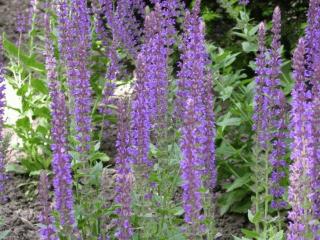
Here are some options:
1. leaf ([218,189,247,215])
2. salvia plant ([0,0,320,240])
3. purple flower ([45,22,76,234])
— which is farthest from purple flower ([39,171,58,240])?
leaf ([218,189,247,215])

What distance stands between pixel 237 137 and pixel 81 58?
81.2 inches

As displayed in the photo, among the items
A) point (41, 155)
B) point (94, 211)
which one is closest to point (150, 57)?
point (94, 211)

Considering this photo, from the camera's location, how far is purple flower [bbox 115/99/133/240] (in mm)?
3713

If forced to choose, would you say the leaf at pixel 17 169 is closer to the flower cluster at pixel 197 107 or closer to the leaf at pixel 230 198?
the leaf at pixel 230 198

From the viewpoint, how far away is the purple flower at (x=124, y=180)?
371 centimetres

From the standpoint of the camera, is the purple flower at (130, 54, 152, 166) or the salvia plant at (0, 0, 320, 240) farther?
the purple flower at (130, 54, 152, 166)

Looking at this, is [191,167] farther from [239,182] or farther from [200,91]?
[239,182]

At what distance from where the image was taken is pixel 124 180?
369cm

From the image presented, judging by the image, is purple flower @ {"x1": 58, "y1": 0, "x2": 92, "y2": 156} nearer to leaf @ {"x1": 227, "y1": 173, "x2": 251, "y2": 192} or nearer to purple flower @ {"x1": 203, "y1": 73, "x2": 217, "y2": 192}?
purple flower @ {"x1": 203, "y1": 73, "x2": 217, "y2": 192}

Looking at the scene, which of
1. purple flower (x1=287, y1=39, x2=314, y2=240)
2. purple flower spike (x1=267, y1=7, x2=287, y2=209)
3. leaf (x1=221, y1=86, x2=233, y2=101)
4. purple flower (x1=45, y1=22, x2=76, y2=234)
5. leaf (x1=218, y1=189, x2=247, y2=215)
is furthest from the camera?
leaf (x1=218, y1=189, x2=247, y2=215)

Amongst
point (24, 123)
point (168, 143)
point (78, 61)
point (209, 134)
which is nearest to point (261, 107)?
point (209, 134)

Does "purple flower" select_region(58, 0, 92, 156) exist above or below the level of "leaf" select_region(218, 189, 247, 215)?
above

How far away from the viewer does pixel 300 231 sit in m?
3.60

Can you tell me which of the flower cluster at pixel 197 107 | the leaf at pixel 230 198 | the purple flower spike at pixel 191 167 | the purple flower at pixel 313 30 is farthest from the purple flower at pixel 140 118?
the leaf at pixel 230 198
